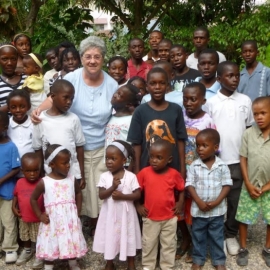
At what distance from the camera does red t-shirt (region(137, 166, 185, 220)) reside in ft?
12.4

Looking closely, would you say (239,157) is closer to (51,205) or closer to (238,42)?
(51,205)

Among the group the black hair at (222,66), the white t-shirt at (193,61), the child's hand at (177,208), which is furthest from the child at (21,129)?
the white t-shirt at (193,61)

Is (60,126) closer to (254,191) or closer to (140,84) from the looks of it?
(140,84)

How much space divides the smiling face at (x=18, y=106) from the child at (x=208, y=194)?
66.5 inches

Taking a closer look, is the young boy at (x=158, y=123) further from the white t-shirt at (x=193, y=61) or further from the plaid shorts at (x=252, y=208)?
the white t-shirt at (x=193, y=61)

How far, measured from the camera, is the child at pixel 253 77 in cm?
473

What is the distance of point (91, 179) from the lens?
432cm

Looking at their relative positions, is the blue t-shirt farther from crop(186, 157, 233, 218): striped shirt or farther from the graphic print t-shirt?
crop(186, 157, 233, 218): striped shirt

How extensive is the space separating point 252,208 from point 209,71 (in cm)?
146

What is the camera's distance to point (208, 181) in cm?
383

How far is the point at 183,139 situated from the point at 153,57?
256 centimetres

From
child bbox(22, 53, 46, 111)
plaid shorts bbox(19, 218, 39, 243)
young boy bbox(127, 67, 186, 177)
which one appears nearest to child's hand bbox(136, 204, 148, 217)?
young boy bbox(127, 67, 186, 177)

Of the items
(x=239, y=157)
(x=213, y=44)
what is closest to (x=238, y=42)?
Result: (x=213, y=44)

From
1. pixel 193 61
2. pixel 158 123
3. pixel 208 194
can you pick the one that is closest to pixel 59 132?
pixel 158 123
